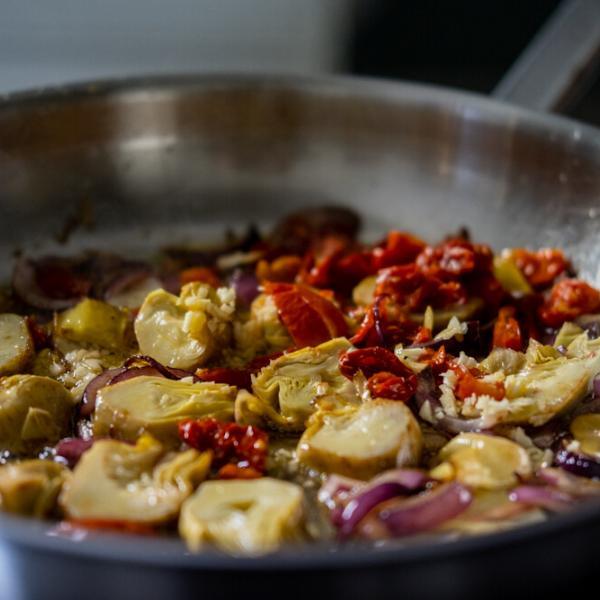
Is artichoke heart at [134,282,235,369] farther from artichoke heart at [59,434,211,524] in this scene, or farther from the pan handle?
the pan handle

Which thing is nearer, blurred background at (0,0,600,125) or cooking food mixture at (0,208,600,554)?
cooking food mixture at (0,208,600,554)

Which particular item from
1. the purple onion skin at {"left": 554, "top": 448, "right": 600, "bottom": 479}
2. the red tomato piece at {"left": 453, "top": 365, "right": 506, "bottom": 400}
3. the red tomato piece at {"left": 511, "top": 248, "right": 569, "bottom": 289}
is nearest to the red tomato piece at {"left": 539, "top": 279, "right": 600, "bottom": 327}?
the red tomato piece at {"left": 511, "top": 248, "right": 569, "bottom": 289}

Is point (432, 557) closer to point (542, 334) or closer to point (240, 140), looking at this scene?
point (542, 334)

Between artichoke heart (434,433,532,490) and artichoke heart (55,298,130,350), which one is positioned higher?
artichoke heart (434,433,532,490)

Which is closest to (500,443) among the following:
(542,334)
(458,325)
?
(458,325)

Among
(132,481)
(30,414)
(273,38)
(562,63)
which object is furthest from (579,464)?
(273,38)

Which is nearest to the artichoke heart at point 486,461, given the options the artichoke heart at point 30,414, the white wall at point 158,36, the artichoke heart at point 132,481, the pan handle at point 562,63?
the artichoke heart at point 132,481

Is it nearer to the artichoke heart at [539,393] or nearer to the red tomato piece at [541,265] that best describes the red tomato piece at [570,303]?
the red tomato piece at [541,265]

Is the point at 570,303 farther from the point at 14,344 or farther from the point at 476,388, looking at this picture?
the point at 14,344
